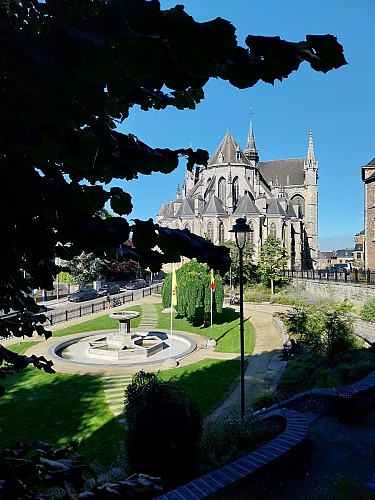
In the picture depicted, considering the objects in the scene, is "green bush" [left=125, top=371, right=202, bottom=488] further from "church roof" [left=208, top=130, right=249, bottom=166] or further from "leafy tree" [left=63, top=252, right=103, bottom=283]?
"church roof" [left=208, top=130, right=249, bottom=166]

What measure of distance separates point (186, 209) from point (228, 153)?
13.0 meters

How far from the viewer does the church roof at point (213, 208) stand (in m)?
57.2

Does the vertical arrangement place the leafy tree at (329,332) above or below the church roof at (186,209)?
below

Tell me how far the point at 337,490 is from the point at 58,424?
29.6 ft

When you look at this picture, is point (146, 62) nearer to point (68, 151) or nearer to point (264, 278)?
point (68, 151)

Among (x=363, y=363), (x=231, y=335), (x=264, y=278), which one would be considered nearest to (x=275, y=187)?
(x=264, y=278)

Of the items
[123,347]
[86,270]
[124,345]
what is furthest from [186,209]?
[123,347]

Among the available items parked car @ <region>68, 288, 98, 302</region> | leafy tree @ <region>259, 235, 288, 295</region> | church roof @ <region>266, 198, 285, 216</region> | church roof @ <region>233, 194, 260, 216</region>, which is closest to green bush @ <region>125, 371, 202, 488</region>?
parked car @ <region>68, 288, 98, 302</region>

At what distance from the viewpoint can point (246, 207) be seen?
186ft

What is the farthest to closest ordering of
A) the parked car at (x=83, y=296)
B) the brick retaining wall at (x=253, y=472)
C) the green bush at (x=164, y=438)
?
Answer: the parked car at (x=83, y=296) → the green bush at (x=164, y=438) → the brick retaining wall at (x=253, y=472)

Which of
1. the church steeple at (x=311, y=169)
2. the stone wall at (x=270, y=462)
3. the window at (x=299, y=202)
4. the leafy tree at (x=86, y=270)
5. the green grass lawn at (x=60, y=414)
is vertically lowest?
the green grass lawn at (x=60, y=414)

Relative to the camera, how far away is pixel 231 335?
76.5 ft

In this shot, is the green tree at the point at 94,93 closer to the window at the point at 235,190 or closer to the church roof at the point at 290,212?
the church roof at the point at 290,212

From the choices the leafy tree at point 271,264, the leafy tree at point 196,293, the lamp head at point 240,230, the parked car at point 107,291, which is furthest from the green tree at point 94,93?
the parked car at point 107,291
